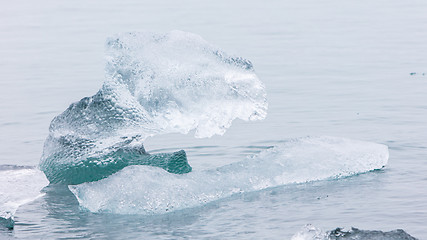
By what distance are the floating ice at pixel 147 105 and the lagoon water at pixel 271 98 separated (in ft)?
1.42

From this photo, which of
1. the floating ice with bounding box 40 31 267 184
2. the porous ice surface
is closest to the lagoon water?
the porous ice surface

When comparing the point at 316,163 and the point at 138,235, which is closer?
the point at 138,235

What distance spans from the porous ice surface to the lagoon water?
5.0 inches

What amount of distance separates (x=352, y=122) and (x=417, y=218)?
12.1 feet

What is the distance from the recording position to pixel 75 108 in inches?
316

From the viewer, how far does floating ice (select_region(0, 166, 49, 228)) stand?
6.62m

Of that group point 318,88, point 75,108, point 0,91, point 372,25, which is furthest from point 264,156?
point 372,25

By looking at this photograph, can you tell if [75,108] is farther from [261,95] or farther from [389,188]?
[389,188]

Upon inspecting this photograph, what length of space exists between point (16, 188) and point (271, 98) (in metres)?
5.60

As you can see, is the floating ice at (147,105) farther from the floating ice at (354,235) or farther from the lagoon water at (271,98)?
the floating ice at (354,235)

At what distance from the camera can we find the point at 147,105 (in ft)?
25.5

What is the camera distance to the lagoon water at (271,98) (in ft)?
21.4

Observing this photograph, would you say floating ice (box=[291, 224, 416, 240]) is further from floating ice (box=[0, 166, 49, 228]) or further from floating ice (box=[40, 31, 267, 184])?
floating ice (box=[0, 166, 49, 228])

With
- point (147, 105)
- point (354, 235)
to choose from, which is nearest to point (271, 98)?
point (147, 105)
